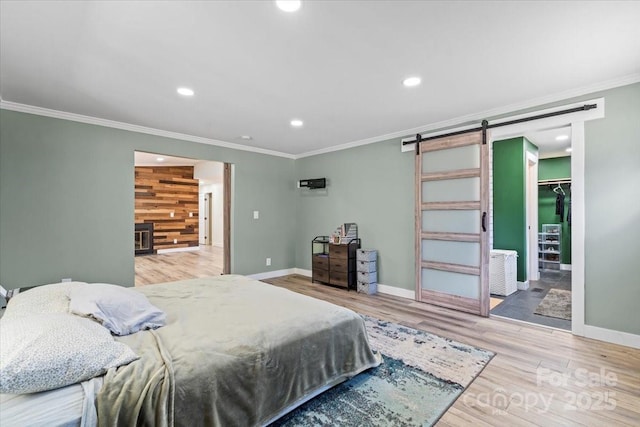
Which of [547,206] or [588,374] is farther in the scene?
[547,206]

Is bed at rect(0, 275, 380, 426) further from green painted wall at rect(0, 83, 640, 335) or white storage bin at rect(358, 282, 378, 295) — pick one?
white storage bin at rect(358, 282, 378, 295)

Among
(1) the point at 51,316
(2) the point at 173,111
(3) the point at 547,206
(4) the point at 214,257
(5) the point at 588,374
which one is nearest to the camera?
(1) the point at 51,316

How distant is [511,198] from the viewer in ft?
17.0

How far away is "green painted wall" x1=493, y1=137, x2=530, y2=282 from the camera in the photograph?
5057 mm

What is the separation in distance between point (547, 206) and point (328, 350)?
739 centimetres

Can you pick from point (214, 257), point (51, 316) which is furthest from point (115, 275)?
point (214, 257)

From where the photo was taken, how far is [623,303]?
2.80 m

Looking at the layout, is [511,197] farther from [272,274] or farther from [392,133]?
[272,274]

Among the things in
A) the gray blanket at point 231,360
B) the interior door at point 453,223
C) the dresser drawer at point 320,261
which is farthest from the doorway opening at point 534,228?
the gray blanket at point 231,360

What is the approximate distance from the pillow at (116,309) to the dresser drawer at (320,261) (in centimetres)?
348

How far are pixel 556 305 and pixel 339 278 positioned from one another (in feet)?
9.99

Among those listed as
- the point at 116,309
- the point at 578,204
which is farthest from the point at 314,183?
the point at 116,309

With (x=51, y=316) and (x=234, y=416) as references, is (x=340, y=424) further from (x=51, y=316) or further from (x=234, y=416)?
(x=51, y=316)

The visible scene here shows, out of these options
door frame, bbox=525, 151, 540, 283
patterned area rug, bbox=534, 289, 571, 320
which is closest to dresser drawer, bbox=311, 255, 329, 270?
patterned area rug, bbox=534, 289, 571, 320
